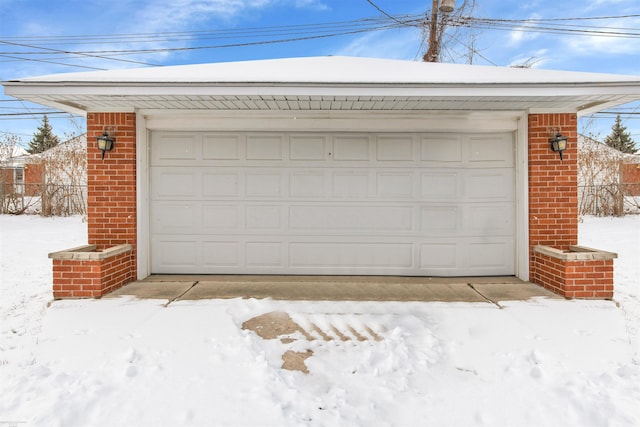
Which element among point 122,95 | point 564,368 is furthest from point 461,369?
point 122,95

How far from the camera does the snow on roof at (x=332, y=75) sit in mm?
4363

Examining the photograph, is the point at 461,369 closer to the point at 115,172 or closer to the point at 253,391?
the point at 253,391

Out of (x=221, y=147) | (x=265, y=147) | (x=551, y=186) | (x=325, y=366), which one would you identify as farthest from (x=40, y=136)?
(x=551, y=186)

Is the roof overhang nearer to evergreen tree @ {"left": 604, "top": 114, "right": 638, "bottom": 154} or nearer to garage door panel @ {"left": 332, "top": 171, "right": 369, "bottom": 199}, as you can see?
garage door panel @ {"left": 332, "top": 171, "right": 369, "bottom": 199}

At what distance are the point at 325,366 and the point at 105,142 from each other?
4.45 meters

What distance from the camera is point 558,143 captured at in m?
5.27

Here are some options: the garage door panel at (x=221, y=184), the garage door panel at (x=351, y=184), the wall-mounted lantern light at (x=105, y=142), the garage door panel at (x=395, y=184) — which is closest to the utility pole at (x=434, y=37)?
the garage door panel at (x=395, y=184)

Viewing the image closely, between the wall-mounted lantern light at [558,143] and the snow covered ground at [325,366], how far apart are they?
7.01ft

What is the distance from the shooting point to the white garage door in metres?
5.74

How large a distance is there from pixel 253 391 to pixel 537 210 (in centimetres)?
480

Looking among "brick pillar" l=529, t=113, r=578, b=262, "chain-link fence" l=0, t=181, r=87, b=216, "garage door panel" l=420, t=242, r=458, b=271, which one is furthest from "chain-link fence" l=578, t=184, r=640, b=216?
"chain-link fence" l=0, t=181, r=87, b=216

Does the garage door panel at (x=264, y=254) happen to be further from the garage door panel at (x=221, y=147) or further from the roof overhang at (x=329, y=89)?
the roof overhang at (x=329, y=89)

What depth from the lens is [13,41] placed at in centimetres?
1731

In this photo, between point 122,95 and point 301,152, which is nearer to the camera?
point 122,95
